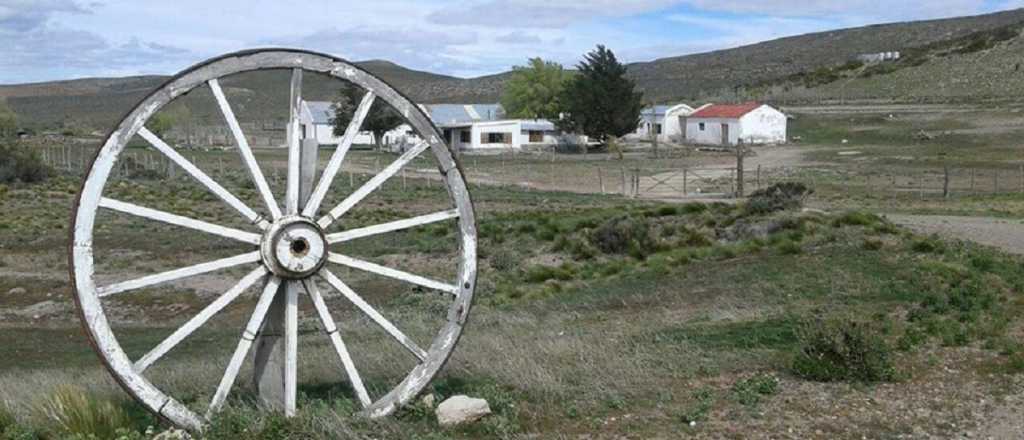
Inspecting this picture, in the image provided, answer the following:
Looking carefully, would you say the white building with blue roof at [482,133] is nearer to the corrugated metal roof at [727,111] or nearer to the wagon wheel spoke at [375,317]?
the corrugated metal roof at [727,111]

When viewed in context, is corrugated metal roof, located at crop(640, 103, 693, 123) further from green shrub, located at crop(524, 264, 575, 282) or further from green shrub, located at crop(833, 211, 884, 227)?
green shrub, located at crop(524, 264, 575, 282)

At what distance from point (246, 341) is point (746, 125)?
69470 millimetres

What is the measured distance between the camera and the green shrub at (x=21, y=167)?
2127 inches

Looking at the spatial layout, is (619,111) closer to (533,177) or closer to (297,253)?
(533,177)

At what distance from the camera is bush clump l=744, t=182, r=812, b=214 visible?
28355mm

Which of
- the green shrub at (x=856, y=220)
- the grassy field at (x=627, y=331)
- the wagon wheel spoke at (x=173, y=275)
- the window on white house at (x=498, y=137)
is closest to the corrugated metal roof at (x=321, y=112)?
the window on white house at (x=498, y=137)

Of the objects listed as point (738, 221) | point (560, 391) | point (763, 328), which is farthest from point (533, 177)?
point (560, 391)

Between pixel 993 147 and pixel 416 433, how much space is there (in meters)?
60.9

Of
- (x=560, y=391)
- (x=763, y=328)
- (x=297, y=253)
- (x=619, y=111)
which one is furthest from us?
(x=619, y=111)

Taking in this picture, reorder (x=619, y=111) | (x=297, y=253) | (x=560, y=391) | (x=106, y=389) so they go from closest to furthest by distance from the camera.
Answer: (x=297, y=253) → (x=560, y=391) → (x=106, y=389) → (x=619, y=111)

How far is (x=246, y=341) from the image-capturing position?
784 cm

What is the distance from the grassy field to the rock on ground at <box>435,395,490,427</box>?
0.35 feet

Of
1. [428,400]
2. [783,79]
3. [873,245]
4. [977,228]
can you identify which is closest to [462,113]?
[783,79]

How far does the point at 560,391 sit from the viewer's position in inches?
358
